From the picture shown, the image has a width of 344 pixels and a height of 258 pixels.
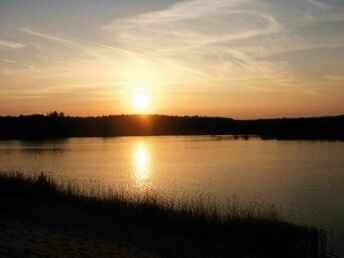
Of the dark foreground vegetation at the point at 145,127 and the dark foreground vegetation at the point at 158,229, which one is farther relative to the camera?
the dark foreground vegetation at the point at 145,127

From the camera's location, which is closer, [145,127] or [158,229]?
[158,229]

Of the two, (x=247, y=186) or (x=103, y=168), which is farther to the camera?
(x=103, y=168)

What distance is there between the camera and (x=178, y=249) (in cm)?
1309

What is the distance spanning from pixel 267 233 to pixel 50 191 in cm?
1106

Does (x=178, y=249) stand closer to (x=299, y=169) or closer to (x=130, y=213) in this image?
(x=130, y=213)

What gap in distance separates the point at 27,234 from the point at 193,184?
2034cm

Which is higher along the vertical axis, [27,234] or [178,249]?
[27,234]

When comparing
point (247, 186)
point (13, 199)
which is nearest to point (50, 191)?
point (13, 199)

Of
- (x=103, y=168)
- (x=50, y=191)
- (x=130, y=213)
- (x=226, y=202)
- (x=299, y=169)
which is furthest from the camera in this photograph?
(x=103, y=168)

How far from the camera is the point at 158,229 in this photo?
15734 mm

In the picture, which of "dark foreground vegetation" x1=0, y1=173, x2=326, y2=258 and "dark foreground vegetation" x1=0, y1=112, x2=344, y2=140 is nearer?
"dark foreground vegetation" x1=0, y1=173, x2=326, y2=258

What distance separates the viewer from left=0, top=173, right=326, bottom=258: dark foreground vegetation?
12.7 m

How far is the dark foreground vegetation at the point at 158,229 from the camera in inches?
501

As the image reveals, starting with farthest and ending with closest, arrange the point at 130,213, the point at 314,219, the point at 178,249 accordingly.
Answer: the point at 314,219 → the point at 130,213 → the point at 178,249
